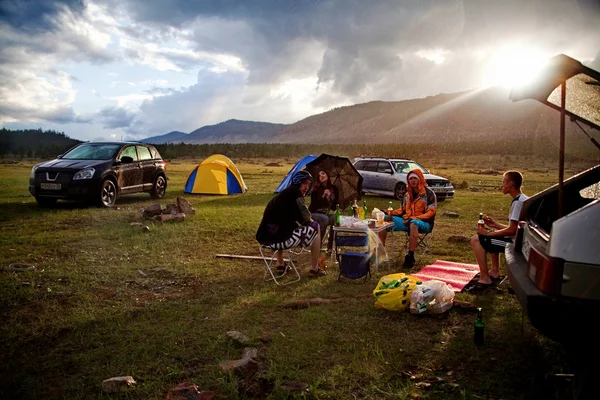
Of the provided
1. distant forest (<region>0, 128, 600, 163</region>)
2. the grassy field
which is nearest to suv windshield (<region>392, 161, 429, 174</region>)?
the grassy field

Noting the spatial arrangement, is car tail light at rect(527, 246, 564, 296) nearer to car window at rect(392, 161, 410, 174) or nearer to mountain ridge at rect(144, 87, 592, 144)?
car window at rect(392, 161, 410, 174)

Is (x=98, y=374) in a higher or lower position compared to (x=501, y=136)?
lower

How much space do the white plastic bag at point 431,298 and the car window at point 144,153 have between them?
11.7 metres

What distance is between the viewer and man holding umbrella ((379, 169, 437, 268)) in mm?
7309

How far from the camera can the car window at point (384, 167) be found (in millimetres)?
16672

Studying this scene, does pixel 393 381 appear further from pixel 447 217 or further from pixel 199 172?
pixel 199 172

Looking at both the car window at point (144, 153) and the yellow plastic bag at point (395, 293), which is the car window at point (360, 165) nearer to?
the car window at point (144, 153)

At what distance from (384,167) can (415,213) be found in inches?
374

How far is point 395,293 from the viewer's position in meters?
5.21

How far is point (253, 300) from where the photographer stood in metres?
5.71

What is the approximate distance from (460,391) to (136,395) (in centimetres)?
252

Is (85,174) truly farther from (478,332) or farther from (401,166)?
(478,332)

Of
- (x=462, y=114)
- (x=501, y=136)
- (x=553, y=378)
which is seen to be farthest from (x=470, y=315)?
(x=462, y=114)

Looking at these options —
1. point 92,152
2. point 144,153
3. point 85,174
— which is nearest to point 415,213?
point 85,174
